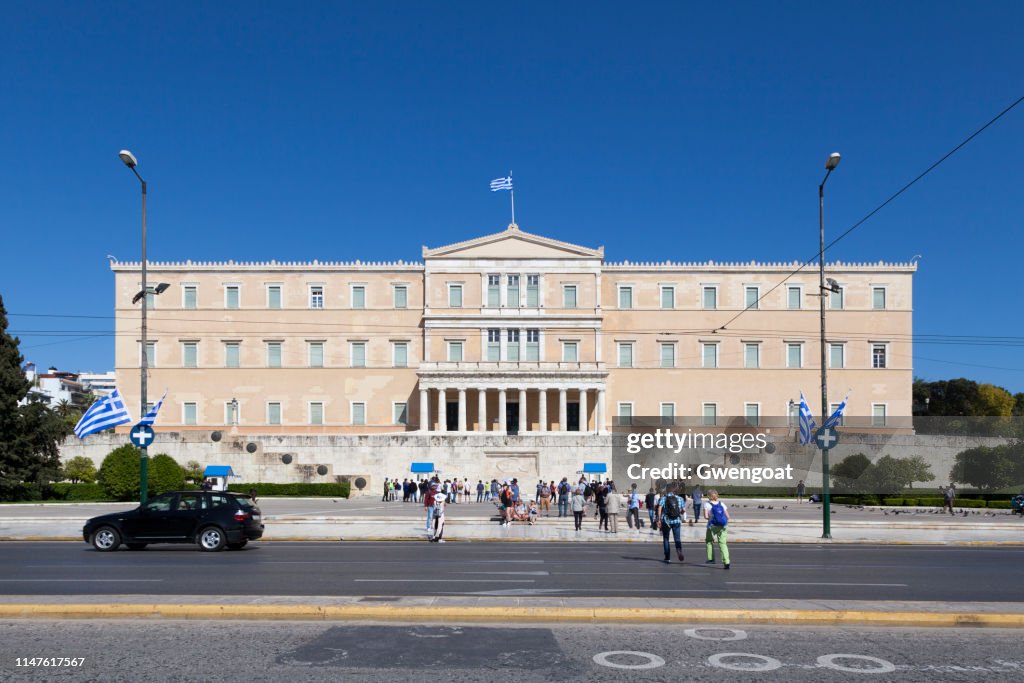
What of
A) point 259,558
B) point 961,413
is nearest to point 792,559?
point 259,558

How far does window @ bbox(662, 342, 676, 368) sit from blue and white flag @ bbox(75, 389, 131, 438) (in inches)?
1749

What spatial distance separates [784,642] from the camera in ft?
35.1

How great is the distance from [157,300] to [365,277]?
629 inches

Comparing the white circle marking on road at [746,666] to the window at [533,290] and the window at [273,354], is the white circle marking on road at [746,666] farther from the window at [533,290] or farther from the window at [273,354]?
the window at [273,354]

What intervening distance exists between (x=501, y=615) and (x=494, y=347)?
55.4 metres

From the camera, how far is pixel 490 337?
67.3m

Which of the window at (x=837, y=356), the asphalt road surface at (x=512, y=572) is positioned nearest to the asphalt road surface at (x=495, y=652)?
the asphalt road surface at (x=512, y=572)

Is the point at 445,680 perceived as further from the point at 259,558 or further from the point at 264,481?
the point at 264,481

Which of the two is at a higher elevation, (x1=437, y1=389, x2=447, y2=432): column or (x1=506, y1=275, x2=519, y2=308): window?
(x1=506, y1=275, x2=519, y2=308): window

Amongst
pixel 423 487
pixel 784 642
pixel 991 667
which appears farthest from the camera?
pixel 423 487

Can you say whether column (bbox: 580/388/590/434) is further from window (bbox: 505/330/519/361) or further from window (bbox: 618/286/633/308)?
window (bbox: 618/286/633/308)

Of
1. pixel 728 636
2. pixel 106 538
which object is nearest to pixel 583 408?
pixel 106 538

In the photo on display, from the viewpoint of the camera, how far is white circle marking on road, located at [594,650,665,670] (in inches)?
370

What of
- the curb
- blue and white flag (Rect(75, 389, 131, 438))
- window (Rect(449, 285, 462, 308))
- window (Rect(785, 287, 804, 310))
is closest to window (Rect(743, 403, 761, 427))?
window (Rect(785, 287, 804, 310))
